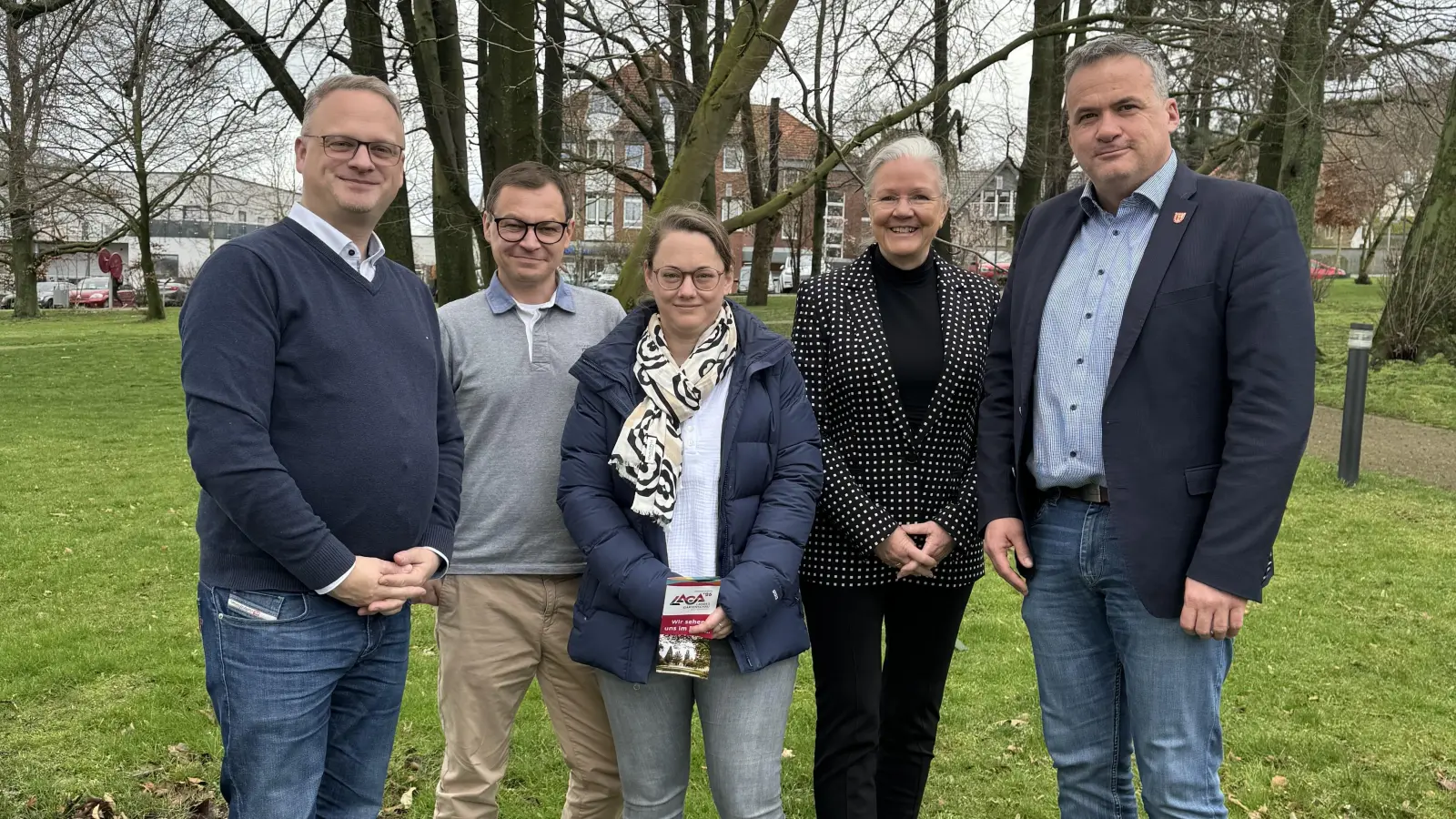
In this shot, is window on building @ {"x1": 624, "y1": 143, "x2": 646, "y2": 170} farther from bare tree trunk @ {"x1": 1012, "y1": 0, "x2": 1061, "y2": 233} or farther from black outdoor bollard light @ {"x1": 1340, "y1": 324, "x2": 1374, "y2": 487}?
black outdoor bollard light @ {"x1": 1340, "y1": 324, "x2": 1374, "y2": 487}

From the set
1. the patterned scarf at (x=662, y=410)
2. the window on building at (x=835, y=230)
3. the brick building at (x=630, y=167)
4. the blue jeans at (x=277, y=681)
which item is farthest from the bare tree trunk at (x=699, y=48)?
the window on building at (x=835, y=230)

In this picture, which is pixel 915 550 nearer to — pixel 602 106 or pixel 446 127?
pixel 446 127

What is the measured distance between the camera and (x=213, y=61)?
11094 mm

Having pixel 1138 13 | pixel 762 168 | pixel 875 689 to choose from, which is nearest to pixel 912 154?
pixel 875 689

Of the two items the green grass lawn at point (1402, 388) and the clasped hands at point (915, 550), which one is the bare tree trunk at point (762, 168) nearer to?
the green grass lawn at point (1402, 388)

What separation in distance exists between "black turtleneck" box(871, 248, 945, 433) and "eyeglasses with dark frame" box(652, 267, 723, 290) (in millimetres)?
652

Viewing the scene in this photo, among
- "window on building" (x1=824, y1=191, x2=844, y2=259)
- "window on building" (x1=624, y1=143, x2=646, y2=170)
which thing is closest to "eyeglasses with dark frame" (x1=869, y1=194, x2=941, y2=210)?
"window on building" (x1=624, y1=143, x2=646, y2=170)

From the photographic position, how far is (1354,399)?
8.83m

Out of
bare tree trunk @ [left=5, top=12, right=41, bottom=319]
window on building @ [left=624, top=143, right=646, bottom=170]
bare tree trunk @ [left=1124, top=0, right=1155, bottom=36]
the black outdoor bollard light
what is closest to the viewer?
the black outdoor bollard light

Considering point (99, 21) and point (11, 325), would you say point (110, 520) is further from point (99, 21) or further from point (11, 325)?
point (11, 325)

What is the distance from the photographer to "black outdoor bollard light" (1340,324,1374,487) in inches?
343

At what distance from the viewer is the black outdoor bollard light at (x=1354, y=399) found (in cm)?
872

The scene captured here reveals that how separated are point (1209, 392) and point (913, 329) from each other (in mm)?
961

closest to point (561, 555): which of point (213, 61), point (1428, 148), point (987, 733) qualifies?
point (987, 733)
